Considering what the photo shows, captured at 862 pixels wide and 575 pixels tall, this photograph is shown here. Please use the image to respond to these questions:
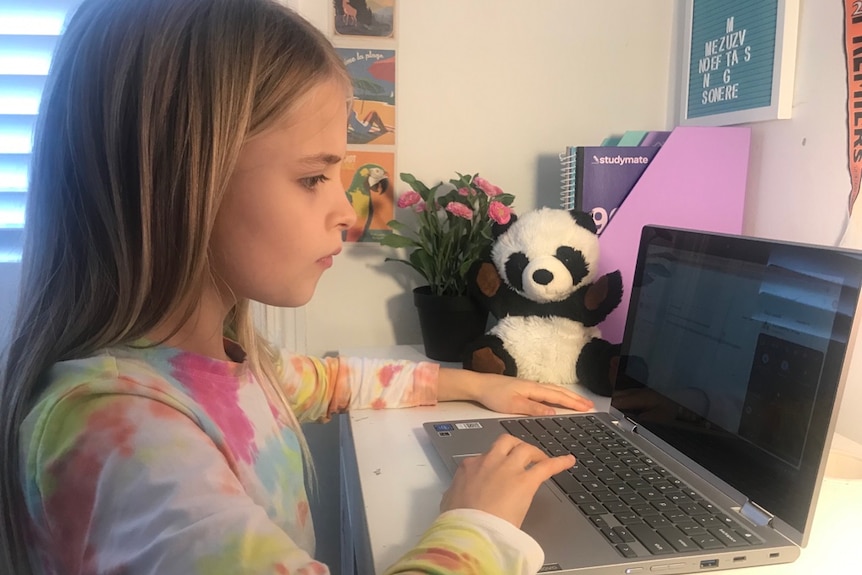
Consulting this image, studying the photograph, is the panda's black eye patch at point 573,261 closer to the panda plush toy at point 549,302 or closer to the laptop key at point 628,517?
the panda plush toy at point 549,302

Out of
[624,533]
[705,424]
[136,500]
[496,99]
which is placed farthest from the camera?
[496,99]

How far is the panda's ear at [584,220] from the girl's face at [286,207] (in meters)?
0.41

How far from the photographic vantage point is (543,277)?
0.88 m

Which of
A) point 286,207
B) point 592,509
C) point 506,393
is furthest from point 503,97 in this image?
point 592,509

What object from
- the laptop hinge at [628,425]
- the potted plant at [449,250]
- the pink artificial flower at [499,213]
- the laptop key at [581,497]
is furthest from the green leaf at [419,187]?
the laptop key at [581,497]

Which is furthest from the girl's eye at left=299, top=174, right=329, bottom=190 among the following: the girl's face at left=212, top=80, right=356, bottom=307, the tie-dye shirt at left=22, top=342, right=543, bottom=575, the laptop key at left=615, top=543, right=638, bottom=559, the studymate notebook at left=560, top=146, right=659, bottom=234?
the studymate notebook at left=560, top=146, right=659, bottom=234

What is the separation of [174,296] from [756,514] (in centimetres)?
50

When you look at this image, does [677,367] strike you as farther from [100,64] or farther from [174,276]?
[100,64]

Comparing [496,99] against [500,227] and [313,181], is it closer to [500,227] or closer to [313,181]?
[500,227]

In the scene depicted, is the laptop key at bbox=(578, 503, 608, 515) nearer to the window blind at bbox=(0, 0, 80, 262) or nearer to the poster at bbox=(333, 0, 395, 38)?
the poster at bbox=(333, 0, 395, 38)

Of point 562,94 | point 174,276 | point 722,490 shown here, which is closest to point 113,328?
point 174,276

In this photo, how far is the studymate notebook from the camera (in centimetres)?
96

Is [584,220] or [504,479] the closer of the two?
[504,479]

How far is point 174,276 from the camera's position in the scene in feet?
1.73
